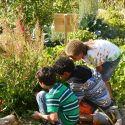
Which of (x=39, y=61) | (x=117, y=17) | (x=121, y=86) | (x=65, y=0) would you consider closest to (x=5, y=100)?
(x=39, y=61)

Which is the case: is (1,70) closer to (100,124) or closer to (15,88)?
(15,88)

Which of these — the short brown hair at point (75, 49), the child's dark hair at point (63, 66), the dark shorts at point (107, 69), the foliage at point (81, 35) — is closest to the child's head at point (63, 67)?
the child's dark hair at point (63, 66)

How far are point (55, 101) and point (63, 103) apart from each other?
108mm

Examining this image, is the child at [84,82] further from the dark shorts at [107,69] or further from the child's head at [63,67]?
the dark shorts at [107,69]

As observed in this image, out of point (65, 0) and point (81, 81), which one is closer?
point (81, 81)

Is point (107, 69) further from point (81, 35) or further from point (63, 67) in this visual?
point (81, 35)

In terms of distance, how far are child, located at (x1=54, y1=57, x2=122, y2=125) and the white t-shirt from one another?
353 millimetres

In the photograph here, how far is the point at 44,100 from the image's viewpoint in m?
4.78

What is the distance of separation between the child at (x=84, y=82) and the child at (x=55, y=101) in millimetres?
290

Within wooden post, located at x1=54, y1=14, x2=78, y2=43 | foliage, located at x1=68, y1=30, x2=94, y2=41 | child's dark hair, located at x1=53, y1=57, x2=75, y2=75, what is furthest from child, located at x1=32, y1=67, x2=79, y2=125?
foliage, located at x1=68, y1=30, x2=94, y2=41

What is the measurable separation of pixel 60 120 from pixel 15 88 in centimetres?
106

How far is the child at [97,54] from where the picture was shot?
5.54 m

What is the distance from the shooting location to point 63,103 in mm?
4645

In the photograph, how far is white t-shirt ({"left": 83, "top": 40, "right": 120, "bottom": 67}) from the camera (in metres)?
5.75
